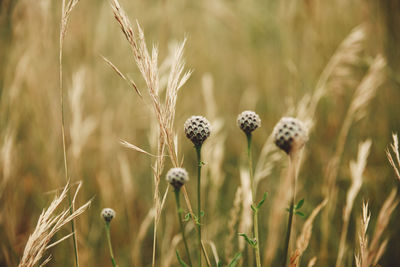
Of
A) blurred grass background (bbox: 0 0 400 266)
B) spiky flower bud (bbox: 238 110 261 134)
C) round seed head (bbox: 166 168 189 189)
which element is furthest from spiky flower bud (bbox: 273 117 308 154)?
blurred grass background (bbox: 0 0 400 266)

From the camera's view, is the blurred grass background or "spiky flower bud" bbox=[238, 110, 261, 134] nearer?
"spiky flower bud" bbox=[238, 110, 261, 134]

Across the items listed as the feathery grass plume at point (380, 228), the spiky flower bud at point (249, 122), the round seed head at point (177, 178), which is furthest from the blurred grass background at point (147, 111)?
the round seed head at point (177, 178)

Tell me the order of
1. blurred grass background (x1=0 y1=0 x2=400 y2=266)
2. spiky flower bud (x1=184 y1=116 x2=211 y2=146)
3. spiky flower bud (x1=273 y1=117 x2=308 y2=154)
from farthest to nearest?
blurred grass background (x1=0 y1=0 x2=400 y2=266) → spiky flower bud (x1=184 y1=116 x2=211 y2=146) → spiky flower bud (x1=273 y1=117 x2=308 y2=154)

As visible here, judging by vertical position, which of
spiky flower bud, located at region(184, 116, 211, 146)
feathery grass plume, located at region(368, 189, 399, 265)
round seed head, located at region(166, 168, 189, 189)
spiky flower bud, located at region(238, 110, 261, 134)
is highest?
spiky flower bud, located at region(238, 110, 261, 134)

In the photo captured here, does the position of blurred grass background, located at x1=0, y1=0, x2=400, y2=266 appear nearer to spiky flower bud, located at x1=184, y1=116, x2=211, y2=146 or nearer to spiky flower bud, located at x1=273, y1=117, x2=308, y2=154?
spiky flower bud, located at x1=184, y1=116, x2=211, y2=146

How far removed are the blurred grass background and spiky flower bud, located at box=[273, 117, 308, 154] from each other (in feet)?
2.91

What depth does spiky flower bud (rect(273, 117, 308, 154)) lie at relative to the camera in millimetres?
898

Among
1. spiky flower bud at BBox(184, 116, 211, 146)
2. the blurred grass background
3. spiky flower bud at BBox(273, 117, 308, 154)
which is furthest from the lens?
the blurred grass background

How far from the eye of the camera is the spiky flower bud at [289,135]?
0.90 meters

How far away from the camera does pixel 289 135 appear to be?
2.98ft

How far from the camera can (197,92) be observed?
338cm

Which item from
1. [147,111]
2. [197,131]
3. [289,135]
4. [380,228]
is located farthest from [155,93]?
[147,111]

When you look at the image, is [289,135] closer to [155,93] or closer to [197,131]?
[197,131]

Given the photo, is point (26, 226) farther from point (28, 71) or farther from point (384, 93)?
point (384, 93)
